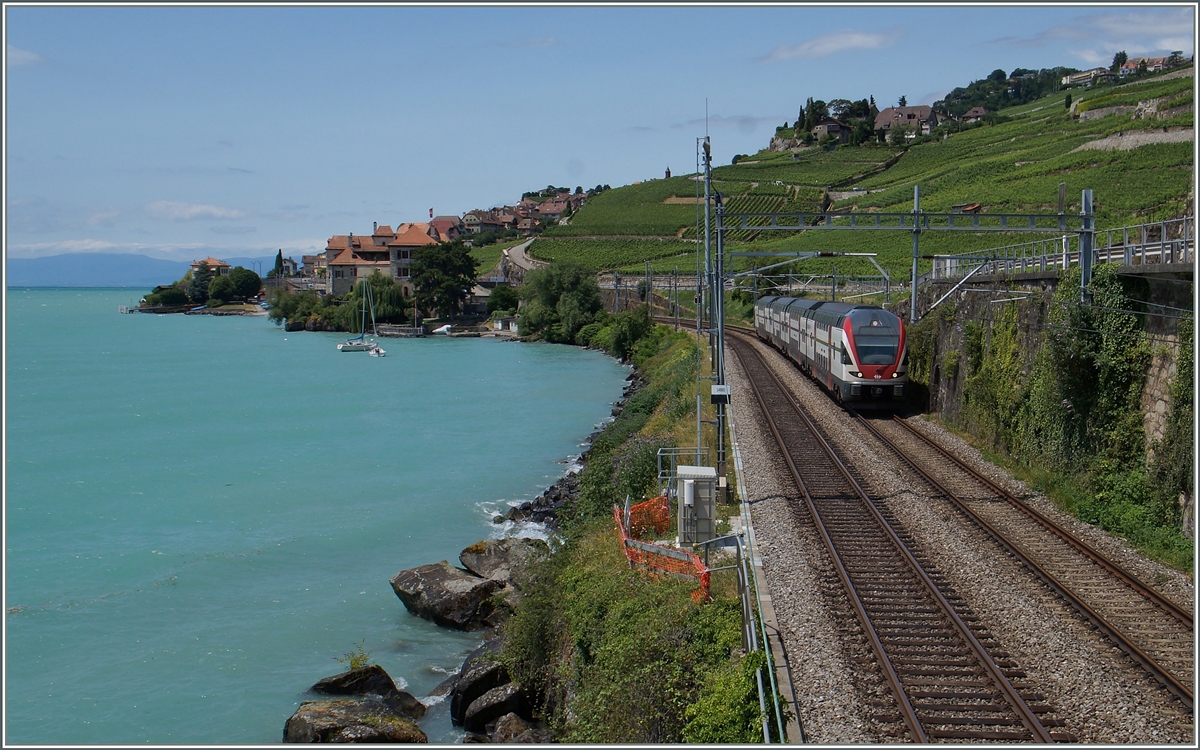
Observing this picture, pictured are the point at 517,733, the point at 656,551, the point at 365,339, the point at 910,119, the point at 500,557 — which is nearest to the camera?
the point at 517,733

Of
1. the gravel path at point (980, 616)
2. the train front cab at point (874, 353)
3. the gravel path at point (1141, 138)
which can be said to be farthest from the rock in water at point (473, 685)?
the gravel path at point (1141, 138)

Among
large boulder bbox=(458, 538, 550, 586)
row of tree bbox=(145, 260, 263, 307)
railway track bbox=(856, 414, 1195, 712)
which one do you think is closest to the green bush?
row of tree bbox=(145, 260, 263, 307)

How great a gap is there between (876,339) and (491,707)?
1645cm

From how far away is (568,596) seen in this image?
1557 centimetres

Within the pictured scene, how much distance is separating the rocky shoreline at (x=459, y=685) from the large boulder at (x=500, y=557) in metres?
0.02

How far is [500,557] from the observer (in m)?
22.4

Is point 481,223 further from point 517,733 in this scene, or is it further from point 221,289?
point 517,733

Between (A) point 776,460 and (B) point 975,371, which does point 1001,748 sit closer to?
(A) point 776,460

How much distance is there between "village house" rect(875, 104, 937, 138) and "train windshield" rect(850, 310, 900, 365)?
508ft

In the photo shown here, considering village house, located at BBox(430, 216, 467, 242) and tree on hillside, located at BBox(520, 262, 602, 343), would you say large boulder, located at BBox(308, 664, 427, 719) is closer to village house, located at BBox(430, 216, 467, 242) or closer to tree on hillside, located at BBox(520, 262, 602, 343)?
tree on hillside, located at BBox(520, 262, 602, 343)

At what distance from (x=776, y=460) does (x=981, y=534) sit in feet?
22.6

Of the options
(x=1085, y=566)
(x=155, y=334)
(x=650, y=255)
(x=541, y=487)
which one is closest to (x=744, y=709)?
(x=1085, y=566)

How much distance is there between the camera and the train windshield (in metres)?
26.8

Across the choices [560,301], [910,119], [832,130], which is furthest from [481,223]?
[560,301]
